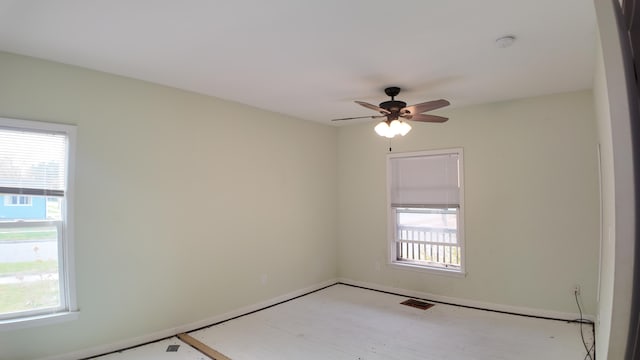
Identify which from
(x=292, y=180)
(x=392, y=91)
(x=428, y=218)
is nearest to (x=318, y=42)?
(x=392, y=91)

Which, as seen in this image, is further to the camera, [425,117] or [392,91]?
[392,91]

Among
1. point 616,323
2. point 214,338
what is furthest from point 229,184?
point 616,323

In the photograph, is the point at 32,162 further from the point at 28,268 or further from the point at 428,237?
the point at 428,237

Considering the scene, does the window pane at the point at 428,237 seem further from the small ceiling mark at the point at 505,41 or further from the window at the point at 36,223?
the window at the point at 36,223

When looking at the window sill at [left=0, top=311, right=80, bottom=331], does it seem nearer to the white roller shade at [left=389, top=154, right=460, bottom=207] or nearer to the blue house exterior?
the blue house exterior

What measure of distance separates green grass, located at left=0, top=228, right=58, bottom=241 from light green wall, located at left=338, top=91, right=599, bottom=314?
166 inches

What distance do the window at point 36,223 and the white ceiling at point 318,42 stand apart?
28.3 inches

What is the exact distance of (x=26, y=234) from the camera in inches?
115

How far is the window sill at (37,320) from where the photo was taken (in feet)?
9.09

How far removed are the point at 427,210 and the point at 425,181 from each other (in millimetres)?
415

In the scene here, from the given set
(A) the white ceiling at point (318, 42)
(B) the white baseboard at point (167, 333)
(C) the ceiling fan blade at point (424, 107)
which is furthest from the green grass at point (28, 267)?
(C) the ceiling fan blade at point (424, 107)

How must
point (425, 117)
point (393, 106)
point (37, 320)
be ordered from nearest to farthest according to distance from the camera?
point (37, 320)
point (393, 106)
point (425, 117)

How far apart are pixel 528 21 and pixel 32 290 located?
433 cm

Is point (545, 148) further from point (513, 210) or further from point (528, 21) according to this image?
point (528, 21)
